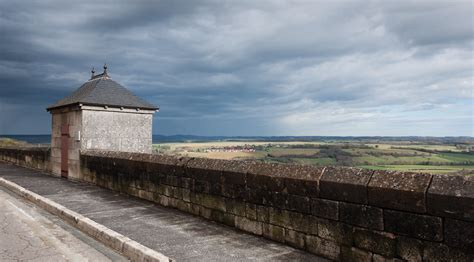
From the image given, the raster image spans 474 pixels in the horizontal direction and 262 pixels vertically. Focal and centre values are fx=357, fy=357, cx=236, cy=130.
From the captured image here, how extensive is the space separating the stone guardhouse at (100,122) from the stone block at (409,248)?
10.9m

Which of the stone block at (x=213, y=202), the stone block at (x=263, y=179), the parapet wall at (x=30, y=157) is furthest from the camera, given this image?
the parapet wall at (x=30, y=157)

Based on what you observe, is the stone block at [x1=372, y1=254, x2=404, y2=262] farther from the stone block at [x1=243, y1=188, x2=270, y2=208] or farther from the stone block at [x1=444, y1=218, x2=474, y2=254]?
the stone block at [x1=243, y1=188, x2=270, y2=208]

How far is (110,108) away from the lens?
12633mm

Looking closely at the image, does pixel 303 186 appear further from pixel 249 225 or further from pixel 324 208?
pixel 249 225

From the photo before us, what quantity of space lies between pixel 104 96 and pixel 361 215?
10.9 meters

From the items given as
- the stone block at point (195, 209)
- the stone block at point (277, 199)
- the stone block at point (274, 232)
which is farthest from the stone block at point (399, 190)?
the stone block at point (195, 209)

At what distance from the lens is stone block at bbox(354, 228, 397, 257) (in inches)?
156

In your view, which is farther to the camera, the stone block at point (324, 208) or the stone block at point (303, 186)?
the stone block at point (303, 186)

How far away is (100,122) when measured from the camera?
12.6 m

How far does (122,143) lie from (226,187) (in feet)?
26.1

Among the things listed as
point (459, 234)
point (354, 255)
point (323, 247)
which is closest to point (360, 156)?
point (323, 247)

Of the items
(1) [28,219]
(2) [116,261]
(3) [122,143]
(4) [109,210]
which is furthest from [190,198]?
(3) [122,143]

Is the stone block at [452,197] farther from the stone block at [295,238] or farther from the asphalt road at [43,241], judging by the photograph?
the asphalt road at [43,241]

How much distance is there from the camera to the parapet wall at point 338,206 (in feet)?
11.6
